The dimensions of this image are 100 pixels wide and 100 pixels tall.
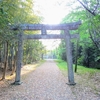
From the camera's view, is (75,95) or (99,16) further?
(99,16)

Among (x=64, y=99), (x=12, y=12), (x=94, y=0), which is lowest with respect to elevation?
(x=64, y=99)

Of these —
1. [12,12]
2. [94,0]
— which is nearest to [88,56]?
[94,0]

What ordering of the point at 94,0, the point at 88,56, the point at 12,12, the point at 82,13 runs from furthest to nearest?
the point at 88,56 → the point at 82,13 → the point at 94,0 → the point at 12,12

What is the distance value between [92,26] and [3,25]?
262 inches

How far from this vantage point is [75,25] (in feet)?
30.5

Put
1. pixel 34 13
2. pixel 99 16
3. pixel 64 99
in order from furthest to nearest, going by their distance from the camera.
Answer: pixel 34 13 → pixel 99 16 → pixel 64 99

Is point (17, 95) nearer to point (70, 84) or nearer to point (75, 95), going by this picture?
point (75, 95)

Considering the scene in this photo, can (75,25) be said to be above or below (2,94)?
above

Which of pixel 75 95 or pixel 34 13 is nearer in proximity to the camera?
pixel 75 95

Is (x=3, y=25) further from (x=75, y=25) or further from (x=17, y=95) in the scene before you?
(x=75, y=25)

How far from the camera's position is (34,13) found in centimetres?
1396

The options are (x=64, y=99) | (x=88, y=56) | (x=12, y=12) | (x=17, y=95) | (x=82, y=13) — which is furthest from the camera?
(x=88, y=56)

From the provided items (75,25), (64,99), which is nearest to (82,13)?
(75,25)

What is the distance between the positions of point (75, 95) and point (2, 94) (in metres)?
3.00
